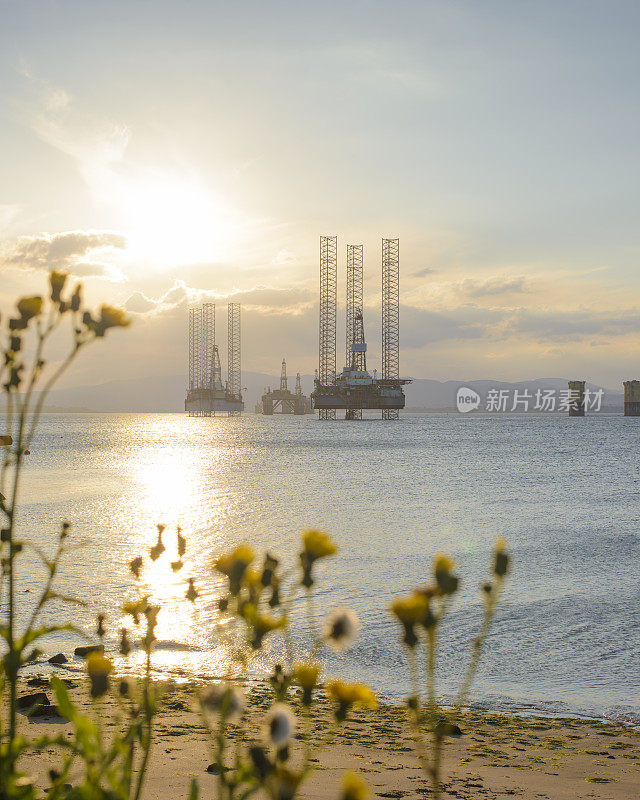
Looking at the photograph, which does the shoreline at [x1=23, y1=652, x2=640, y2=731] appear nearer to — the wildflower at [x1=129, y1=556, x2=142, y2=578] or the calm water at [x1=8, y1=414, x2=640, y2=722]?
the calm water at [x1=8, y1=414, x2=640, y2=722]

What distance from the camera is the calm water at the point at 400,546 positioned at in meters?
8.49

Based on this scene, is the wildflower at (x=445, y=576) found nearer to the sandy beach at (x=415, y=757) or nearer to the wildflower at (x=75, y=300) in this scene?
the wildflower at (x=75, y=300)

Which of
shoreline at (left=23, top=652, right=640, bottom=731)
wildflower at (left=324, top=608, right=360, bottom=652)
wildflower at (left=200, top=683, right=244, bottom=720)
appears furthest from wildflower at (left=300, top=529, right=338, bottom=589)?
shoreline at (left=23, top=652, right=640, bottom=731)

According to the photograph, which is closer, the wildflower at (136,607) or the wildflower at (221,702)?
the wildflower at (221,702)

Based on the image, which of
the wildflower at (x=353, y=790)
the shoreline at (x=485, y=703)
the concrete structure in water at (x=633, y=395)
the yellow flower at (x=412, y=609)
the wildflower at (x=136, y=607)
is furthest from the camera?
the concrete structure in water at (x=633, y=395)

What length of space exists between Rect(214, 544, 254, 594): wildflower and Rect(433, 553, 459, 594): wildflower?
34 centimetres

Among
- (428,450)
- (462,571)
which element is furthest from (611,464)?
(462,571)

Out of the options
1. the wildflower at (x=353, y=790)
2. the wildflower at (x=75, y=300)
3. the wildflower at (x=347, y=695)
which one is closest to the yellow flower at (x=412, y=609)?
the wildflower at (x=347, y=695)

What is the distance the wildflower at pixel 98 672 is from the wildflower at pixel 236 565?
1.08ft

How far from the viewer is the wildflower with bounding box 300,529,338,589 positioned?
125cm

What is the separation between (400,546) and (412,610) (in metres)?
16.5

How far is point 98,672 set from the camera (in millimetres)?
1435

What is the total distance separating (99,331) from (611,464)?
4872cm

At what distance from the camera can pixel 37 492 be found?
2911cm
